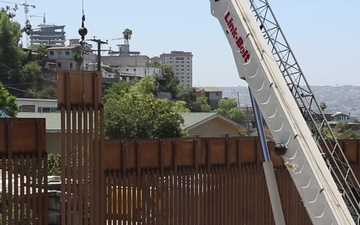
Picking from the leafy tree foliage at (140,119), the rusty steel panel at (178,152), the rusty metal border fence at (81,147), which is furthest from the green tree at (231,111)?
the rusty metal border fence at (81,147)

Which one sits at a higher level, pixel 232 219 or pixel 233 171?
pixel 233 171

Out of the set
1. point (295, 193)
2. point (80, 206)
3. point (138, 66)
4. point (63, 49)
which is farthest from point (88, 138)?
point (138, 66)

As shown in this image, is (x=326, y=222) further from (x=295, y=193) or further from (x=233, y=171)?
(x=295, y=193)

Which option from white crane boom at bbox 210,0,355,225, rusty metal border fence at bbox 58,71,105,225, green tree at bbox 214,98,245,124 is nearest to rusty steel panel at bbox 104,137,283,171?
rusty metal border fence at bbox 58,71,105,225

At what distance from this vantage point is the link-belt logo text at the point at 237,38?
11.8m

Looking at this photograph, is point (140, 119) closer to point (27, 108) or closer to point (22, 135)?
point (27, 108)

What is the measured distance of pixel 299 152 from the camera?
10.9m

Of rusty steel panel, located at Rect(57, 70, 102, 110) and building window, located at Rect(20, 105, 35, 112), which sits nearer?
rusty steel panel, located at Rect(57, 70, 102, 110)

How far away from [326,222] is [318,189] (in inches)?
20.9

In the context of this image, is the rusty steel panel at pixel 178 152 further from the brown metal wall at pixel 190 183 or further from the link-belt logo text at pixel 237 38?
the link-belt logo text at pixel 237 38

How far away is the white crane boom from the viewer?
1041cm

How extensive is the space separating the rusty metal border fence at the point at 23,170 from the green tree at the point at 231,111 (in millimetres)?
93218

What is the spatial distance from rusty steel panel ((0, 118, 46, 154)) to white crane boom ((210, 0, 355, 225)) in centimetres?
384

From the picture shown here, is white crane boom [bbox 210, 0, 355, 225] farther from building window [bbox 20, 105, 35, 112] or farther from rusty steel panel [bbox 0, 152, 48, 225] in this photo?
building window [bbox 20, 105, 35, 112]
